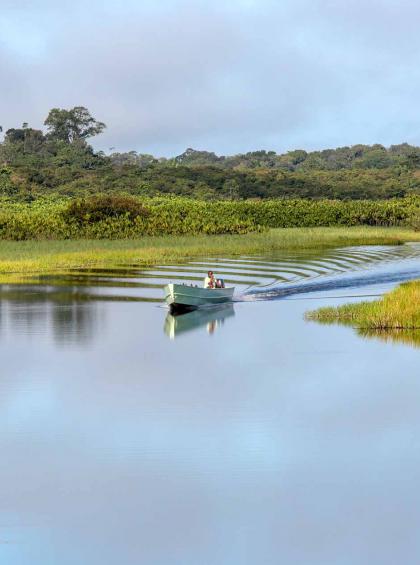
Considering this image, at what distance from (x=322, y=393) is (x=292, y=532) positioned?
10.1 m

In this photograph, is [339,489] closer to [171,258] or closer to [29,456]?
[29,456]

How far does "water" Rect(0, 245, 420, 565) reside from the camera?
603 inches

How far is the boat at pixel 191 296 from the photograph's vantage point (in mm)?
41125

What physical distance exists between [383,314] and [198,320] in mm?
8106

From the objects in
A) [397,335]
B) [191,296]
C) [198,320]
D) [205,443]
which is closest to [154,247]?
[191,296]

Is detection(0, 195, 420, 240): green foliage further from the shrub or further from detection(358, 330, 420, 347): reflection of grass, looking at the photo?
detection(358, 330, 420, 347): reflection of grass

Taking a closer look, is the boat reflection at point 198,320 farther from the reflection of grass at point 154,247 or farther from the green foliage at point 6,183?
the green foliage at point 6,183

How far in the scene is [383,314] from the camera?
3488cm

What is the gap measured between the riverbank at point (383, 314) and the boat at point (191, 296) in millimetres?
5067

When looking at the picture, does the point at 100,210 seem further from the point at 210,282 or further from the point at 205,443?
the point at 205,443

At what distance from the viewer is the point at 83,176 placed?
483 ft

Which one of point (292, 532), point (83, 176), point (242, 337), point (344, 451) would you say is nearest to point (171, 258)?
point (242, 337)

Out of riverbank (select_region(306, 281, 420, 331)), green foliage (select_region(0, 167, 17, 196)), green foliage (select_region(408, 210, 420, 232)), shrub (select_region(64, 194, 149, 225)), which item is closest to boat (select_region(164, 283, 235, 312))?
riverbank (select_region(306, 281, 420, 331))

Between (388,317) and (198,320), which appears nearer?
(388,317)
